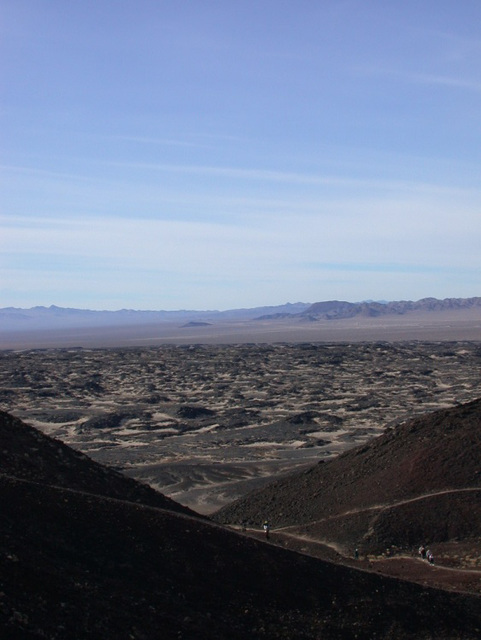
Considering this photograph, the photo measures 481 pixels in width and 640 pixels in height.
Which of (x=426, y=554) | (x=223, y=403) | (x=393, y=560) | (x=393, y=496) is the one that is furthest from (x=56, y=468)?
(x=223, y=403)

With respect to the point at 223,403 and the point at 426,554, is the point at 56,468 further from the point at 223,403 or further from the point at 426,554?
the point at 223,403

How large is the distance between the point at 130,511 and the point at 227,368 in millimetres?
84329

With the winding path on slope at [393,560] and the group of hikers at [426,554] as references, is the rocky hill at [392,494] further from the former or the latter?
the group of hikers at [426,554]

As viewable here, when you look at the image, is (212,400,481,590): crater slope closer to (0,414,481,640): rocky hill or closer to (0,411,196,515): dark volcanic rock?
(0,411,196,515): dark volcanic rock

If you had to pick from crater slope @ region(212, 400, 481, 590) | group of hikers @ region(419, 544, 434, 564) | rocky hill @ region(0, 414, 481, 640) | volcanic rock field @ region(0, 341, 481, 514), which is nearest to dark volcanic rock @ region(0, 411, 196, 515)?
rocky hill @ region(0, 414, 481, 640)

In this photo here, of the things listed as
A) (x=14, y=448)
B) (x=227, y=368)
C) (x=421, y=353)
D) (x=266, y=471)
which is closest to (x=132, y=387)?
(x=227, y=368)

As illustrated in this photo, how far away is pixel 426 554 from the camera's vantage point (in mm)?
23609

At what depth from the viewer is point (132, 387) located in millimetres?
84688

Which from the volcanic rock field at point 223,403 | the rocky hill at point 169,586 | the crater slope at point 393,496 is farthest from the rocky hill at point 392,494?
the rocky hill at point 169,586

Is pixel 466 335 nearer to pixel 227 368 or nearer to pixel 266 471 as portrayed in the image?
pixel 227 368

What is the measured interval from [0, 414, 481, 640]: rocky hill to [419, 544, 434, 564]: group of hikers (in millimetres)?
4676

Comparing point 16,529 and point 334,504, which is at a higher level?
point 16,529

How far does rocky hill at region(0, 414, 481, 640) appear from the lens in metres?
12.7

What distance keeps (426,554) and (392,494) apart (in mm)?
4361
